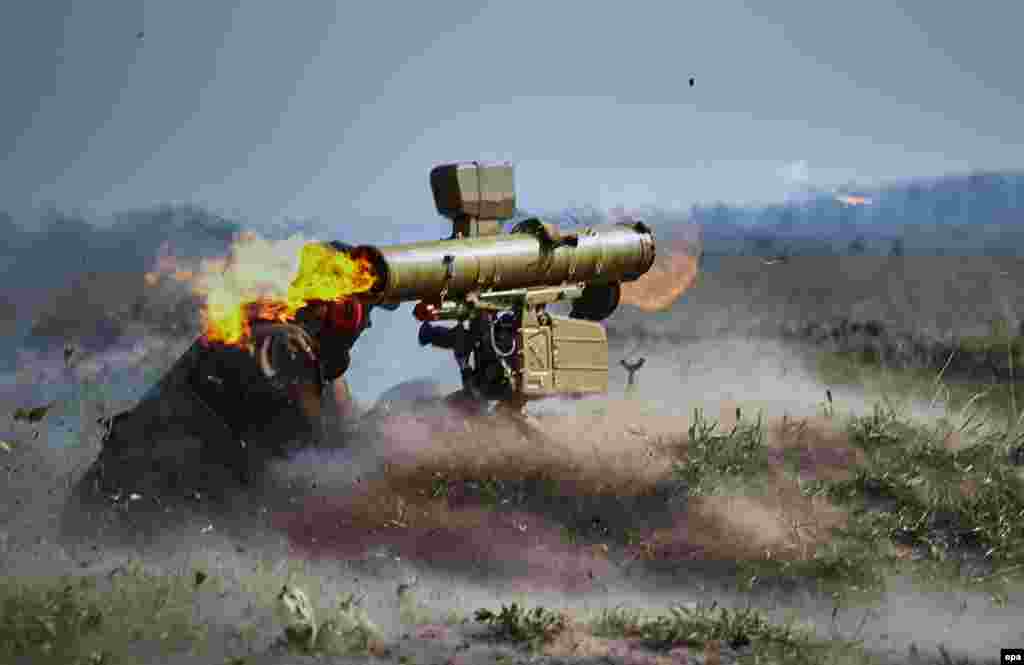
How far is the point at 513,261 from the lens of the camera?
67.2 feet

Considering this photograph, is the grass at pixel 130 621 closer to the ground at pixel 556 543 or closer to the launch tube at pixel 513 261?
the ground at pixel 556 543

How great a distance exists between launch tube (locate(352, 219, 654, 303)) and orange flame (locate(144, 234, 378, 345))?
30 cm

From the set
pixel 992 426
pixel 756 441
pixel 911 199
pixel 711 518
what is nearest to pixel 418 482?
pixel 711 518

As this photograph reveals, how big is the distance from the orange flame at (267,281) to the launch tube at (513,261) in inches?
11.7

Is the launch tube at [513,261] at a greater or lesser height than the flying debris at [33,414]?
greater

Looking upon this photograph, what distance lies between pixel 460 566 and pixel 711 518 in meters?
3.37

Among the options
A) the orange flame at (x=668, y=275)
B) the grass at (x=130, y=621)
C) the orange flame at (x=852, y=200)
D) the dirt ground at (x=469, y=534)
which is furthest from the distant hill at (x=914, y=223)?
the grass at (x=130, y=621)

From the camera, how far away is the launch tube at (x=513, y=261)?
19.0 meters

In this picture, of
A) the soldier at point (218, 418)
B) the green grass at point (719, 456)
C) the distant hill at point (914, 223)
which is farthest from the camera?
the distant hill at point (914, 223)

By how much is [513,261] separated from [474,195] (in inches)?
35.9

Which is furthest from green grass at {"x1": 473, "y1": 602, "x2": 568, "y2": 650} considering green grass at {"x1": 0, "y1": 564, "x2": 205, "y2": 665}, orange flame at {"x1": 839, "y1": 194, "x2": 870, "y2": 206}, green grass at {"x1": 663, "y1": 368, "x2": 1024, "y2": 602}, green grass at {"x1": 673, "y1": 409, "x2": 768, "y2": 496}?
orange flame at {"x1": 839, "y1": 194, "x2": 870, "y2": 206}

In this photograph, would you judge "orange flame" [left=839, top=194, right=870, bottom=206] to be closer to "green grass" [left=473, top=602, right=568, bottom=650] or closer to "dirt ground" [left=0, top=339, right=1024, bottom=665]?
"dirt ground" [left=0, top=339, right=1024, bottom=665]

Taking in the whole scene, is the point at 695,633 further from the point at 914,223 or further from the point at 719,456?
the point at 914,223

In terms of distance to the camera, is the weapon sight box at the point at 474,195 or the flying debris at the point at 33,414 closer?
the flying debris at the point at 33,414
